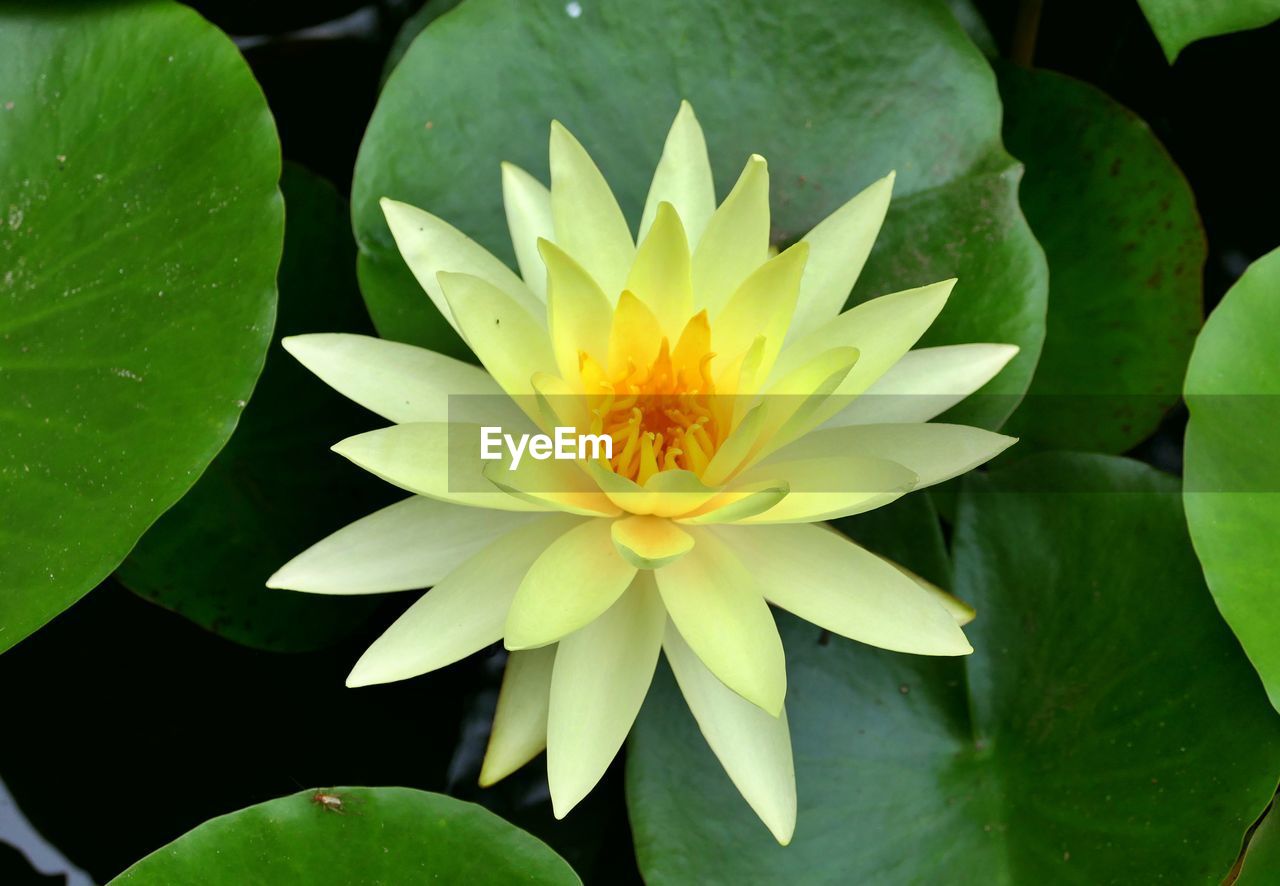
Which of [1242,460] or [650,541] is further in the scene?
[1242,460]


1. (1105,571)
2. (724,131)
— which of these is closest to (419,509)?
(724,131)

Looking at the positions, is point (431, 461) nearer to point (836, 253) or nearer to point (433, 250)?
point (433, 250)

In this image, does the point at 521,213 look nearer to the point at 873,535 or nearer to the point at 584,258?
the point at 584,258

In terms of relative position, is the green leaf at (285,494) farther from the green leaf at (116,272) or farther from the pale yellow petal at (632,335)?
the pale yellow petal at (632,335)

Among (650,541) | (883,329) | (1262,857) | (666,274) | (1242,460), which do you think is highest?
(666,274)

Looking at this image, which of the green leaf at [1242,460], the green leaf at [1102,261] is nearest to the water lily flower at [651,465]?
the green leaf at [1242,460]

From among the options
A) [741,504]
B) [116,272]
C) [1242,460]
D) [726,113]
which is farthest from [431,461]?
[1242,460]
